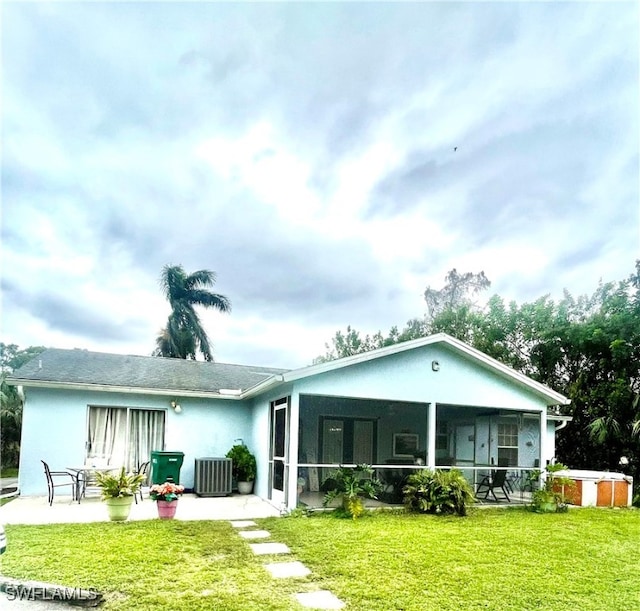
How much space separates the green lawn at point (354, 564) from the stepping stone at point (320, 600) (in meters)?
0.09

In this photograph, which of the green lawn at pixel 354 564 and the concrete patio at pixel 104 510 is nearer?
the green lawn at pixel 354 564

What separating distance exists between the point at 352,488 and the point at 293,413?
1673 mm

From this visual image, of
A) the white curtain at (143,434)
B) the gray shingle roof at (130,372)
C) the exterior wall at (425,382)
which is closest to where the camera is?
the exterior wall at (425,382)

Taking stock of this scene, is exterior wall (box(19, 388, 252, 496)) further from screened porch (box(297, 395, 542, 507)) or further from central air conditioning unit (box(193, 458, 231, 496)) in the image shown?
screened porch (box(297, 395, 542, 507))

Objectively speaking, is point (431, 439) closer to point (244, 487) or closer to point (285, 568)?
point (244, 487)

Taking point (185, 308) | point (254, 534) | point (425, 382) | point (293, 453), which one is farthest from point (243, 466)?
point (185, 308)

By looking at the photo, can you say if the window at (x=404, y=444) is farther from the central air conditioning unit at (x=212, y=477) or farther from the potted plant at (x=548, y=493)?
the central air conditioning unit at (x=212, y=477)

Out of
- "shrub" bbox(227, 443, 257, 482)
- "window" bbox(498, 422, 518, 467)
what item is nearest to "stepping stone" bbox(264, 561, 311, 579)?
"shrub" bbox(227, 443, 257, 482)

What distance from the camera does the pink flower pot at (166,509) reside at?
27.8 ft

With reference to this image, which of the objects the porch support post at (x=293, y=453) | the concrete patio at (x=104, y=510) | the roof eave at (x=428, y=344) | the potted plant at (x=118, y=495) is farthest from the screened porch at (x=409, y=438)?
the potted plant at (x=118, y=495)

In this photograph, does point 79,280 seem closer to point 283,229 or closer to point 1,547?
point 283,229

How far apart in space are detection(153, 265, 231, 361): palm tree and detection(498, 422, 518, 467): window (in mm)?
15056

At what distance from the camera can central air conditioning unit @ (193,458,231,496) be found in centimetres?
1156

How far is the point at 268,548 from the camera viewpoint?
22.3 feet
